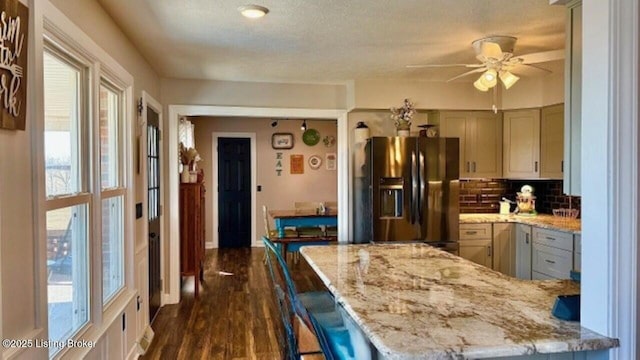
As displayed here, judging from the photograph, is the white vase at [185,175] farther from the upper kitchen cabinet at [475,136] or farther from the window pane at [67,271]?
the upper kitchen cabinet at [475,136]

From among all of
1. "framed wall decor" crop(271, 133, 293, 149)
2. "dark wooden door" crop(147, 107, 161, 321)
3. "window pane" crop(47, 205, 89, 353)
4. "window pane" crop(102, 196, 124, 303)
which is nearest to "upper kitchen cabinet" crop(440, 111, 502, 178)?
Result: "dark wooden door" crop(147, 107, 161, 321)

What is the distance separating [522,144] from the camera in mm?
4875

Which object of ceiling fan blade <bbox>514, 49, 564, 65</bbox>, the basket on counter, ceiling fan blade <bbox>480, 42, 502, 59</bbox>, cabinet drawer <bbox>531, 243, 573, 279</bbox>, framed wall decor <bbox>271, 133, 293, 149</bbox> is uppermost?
ceiling fan blade <bbox>480, 42, 502, 59</bbox>

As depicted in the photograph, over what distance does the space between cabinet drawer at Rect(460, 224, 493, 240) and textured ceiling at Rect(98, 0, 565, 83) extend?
5.48 ft

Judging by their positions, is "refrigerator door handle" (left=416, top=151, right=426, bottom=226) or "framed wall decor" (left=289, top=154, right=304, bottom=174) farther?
"framed wall decor" (left=289, top=154, right=304, bottom=174)

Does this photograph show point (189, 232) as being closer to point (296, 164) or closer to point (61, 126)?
point (61, 126)

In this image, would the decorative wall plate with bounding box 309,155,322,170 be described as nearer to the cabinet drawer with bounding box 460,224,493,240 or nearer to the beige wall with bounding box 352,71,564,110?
the beige wall with bounding box 352,71,564,110

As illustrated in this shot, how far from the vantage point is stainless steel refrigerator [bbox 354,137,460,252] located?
14.7ft

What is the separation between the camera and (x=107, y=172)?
2.92 meters

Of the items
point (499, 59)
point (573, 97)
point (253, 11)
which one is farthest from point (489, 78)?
point (253, 11)

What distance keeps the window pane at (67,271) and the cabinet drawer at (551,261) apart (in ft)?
12.6

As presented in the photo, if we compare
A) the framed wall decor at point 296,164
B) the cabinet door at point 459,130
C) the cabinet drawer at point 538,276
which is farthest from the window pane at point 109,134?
the framed wall decor at point 296,164

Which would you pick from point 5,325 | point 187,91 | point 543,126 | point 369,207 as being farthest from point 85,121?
point 543,126

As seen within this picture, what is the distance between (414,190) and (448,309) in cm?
302
